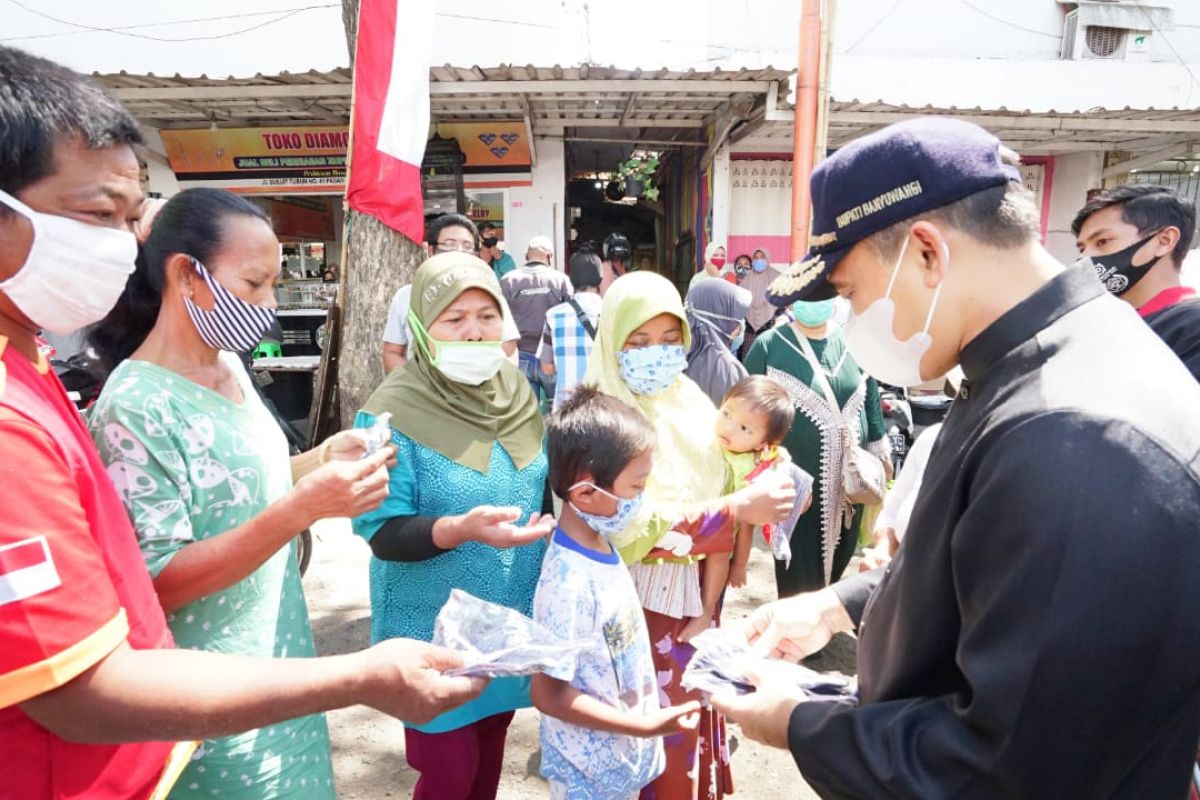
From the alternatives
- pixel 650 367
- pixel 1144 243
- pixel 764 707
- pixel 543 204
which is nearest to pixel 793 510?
pixel 650 367

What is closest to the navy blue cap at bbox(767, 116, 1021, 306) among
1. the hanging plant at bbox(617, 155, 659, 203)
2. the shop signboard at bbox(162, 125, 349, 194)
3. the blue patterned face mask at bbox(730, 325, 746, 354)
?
the blue patterned face mask at bbox(730, 325, 746, 354)

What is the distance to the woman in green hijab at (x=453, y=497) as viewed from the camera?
187 cm

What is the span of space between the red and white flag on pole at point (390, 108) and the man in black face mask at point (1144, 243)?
4.28 meters

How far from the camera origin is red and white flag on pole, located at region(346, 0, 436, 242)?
4945 millimetres

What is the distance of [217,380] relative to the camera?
1.58 m

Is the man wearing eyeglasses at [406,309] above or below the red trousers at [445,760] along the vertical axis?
above

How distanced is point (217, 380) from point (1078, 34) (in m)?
14.4

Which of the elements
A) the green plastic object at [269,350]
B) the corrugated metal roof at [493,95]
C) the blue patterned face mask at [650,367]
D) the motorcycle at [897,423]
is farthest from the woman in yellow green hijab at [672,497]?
the green plastic object at [269,350]

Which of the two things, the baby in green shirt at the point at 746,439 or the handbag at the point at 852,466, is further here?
the handbag at the point at 852,466

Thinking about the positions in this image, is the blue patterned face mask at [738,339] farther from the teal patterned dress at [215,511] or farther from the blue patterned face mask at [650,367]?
the teal patterned dress at [215,511]

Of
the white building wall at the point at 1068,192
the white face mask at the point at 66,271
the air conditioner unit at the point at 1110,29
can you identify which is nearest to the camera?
the white face mask at the point at 66,271

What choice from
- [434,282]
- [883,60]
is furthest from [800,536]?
[883,60]

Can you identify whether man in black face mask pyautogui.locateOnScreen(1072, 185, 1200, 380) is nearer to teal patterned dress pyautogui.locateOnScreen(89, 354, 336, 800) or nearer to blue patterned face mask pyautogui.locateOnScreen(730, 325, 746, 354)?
blue patterned face mask pyautogui.locateOnScreen(730, 325, 746, 354)

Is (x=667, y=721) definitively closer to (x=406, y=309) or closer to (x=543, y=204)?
(x=406, y=309)
